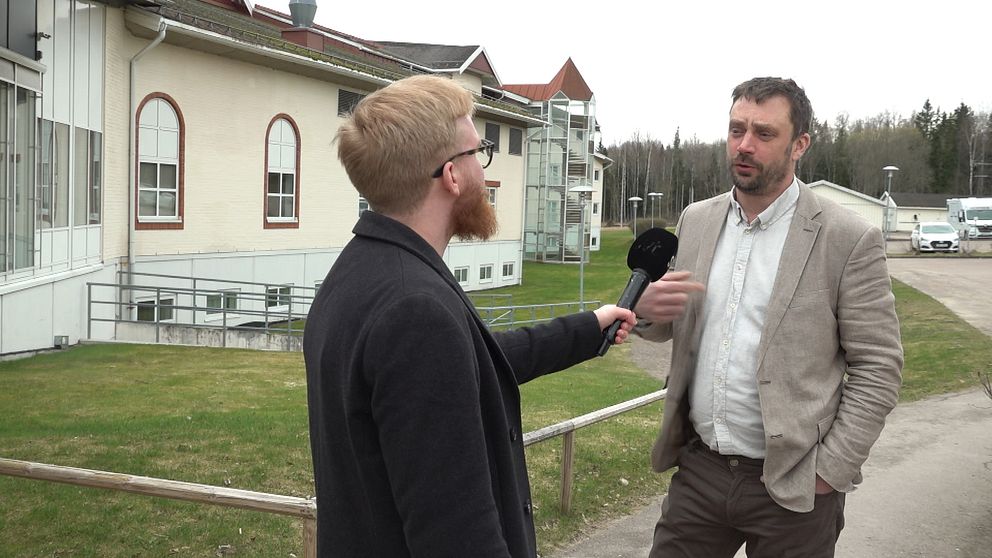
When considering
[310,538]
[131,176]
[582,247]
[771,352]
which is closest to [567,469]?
[310,538]

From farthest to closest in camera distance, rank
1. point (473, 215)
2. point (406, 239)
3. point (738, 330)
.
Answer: point (738, 330) < point (473, 215) < point (406, 239)

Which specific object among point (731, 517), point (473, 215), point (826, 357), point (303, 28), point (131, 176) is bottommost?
point (731, 517)

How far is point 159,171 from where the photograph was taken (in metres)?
22.7

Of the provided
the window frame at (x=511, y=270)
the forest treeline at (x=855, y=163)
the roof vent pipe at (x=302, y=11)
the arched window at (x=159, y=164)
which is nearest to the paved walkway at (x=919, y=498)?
the arched window at (x=159, y=164)

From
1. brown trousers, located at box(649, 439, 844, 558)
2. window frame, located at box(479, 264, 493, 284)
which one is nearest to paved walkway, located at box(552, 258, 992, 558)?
brown trousers, located at box(649, 439, 844, 558)

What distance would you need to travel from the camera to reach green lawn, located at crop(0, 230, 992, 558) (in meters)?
5.63

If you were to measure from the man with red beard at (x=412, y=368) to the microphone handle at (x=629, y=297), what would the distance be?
2.12 ft

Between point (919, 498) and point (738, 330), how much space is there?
550 cm

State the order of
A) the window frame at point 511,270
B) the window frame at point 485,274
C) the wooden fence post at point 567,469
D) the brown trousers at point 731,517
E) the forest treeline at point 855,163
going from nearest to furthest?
the brown trousers at point 731,517 < the wooden fence post at point 567,469 < the window frame at point 485,274 < the window frame at point 511,270 < the forest treeline at point 855,163

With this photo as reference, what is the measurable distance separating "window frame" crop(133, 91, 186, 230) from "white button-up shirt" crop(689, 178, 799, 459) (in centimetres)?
2055

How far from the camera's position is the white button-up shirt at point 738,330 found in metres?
3.24

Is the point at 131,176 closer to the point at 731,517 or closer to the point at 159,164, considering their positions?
the point at 159,164

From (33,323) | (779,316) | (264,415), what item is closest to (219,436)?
(264,415)

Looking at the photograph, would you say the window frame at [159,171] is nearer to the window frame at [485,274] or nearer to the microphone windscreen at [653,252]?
the window frame at [485,274]
